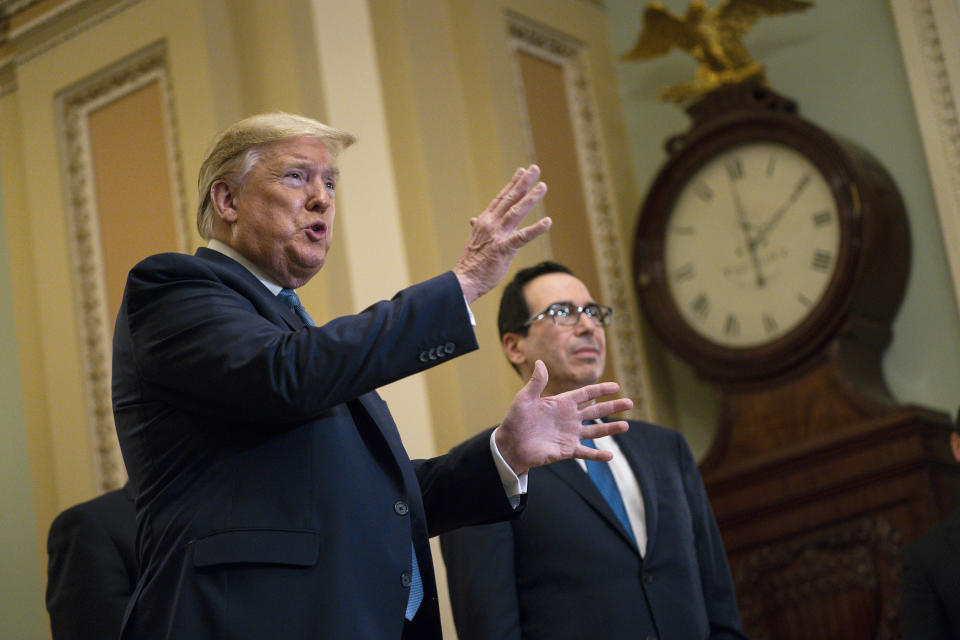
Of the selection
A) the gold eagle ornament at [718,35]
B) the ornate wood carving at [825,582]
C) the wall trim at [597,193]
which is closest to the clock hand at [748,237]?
the gold eagle ornament at [718,35]

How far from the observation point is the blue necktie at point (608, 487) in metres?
2.96

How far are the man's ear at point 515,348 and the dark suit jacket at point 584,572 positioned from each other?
0.39 m

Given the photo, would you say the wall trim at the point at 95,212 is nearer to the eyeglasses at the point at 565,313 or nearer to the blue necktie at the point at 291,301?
the eyeglasses at the point at 565,313

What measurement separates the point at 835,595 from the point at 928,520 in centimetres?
40

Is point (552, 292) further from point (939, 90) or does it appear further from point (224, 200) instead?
Result: point (939, 90)

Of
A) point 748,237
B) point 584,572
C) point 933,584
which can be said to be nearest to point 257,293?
point 584,572

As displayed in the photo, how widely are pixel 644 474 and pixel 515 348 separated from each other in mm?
541

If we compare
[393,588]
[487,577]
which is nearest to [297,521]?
[393,588]

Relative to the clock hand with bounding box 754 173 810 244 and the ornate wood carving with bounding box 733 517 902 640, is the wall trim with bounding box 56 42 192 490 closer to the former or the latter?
the clock hand with bounding box 754 173 810 244

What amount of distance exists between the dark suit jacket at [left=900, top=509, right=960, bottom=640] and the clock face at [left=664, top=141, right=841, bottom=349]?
1003 millimetres

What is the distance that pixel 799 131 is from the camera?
443 centimetres

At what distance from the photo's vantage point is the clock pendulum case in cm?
406

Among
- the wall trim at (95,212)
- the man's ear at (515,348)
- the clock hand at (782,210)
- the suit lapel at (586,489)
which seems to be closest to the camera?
the suit lapel at (586,489)

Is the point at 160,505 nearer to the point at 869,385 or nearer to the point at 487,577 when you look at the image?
the point at 487,577
